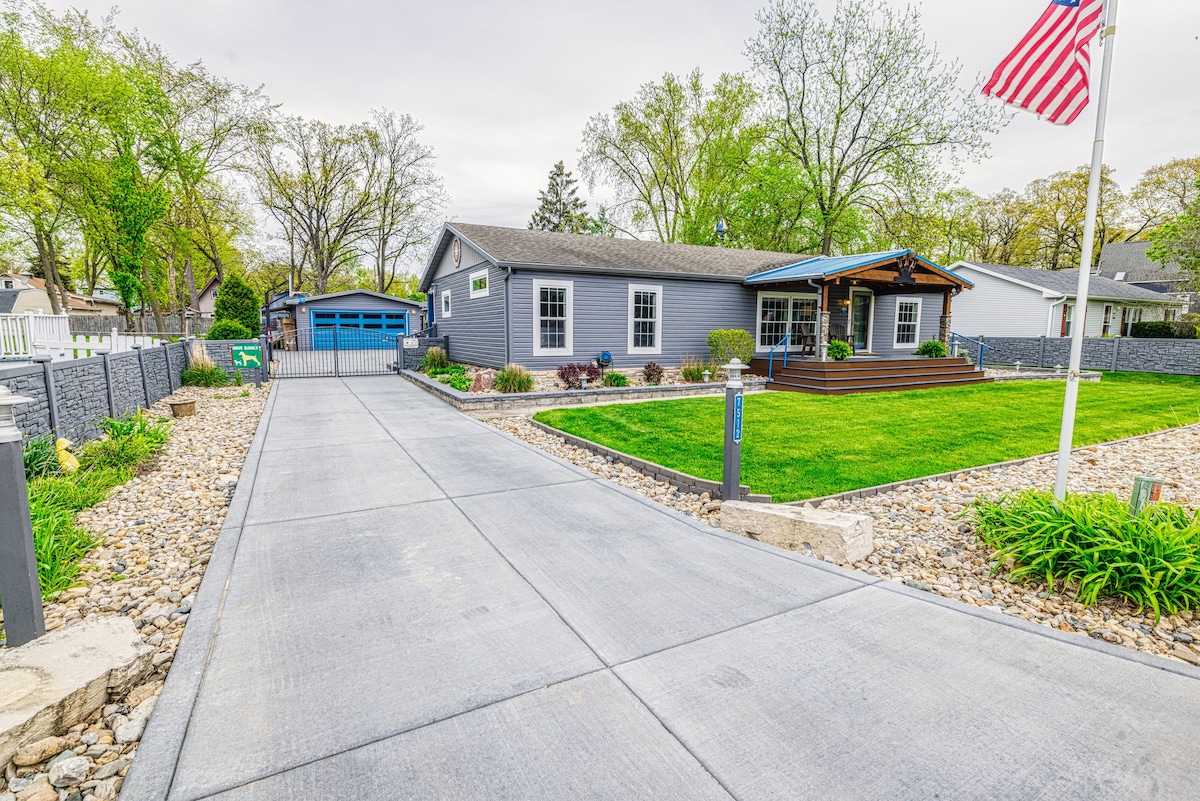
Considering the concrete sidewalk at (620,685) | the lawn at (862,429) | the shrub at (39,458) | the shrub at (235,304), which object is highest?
the shrub at (235,304)

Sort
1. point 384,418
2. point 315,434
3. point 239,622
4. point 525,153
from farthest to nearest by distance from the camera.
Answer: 1. point 525,153
2. point 384,418
3. point 315,434
4. point 239,622

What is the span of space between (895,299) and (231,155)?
29650 mm

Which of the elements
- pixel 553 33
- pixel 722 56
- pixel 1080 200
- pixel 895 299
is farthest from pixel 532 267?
pixel 1080 200

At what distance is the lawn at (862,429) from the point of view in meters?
5.79

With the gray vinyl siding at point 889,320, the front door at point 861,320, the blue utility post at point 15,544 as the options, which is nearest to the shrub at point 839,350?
the front door at point 861,320

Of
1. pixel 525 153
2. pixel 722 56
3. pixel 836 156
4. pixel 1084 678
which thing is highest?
pixel 722 56

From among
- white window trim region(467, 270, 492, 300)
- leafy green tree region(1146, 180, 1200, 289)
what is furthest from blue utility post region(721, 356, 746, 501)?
leafy green tree region(1146, 180, 1200, 289)

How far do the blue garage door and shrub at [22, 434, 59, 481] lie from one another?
72.5 feet

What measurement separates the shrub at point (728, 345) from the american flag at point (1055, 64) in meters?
9.70

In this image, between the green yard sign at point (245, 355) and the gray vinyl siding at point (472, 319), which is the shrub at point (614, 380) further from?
the green yard sign at point (245, 355)

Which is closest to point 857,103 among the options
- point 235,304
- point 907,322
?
point 907,322

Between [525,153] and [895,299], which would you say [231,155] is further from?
[895,299]

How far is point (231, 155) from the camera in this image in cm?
2572

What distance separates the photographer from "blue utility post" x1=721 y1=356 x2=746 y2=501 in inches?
176
